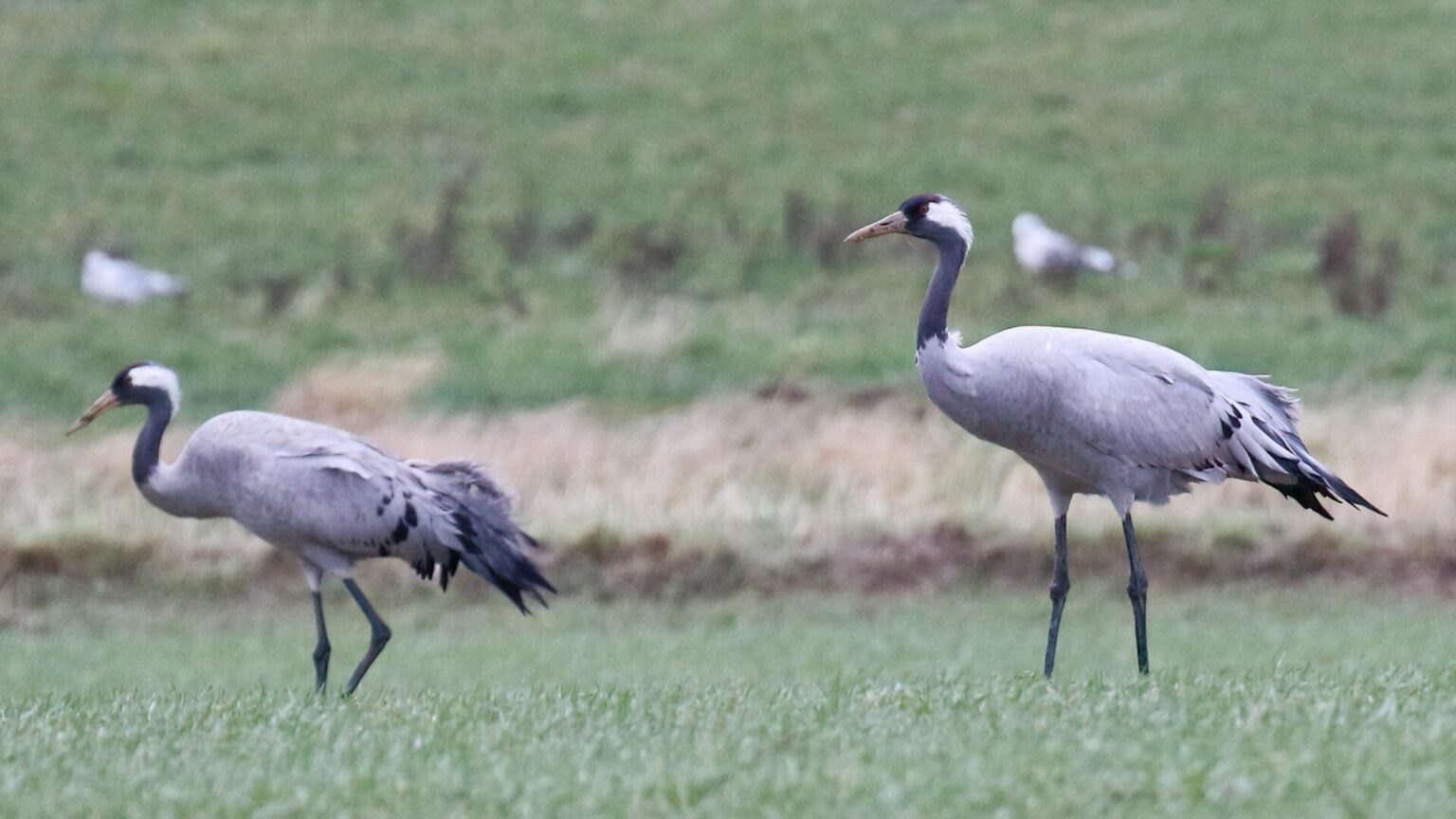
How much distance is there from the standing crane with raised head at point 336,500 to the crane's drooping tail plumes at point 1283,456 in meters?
3.24

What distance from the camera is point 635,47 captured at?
3344cm

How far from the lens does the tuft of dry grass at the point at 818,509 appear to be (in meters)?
14.7

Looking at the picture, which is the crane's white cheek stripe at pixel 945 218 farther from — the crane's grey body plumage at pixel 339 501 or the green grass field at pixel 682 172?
the green grass field at pixel 682 172

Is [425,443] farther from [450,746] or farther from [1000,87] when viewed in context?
[1000,87]

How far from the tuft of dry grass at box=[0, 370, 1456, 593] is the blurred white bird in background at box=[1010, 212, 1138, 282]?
Result: 23.6ft

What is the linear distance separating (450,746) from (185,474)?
156 inches

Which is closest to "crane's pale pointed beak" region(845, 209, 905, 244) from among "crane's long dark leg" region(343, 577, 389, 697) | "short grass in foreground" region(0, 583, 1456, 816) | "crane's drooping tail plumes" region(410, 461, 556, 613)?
"short grass in foreground" region(0, 583, 1456, 816)

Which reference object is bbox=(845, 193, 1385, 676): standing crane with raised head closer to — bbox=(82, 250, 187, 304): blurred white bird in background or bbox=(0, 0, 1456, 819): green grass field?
bbox=(0, 0, 1456, 819): green grass field

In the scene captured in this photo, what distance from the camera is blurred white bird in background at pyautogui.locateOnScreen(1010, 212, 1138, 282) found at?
80.0 ft

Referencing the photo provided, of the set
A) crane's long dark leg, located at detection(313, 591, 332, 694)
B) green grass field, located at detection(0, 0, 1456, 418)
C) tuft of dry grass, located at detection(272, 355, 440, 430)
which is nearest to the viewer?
crane's long dark leg, located at detection(313, 591, 332, 694)

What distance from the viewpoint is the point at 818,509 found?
15.5 meters

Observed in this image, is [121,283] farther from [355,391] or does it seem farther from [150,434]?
[150,434]

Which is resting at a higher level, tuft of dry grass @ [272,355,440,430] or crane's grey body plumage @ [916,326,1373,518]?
crane's grey body plumage @ [916,326,1373,518]

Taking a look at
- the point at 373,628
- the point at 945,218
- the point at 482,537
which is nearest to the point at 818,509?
the point at 482,537
